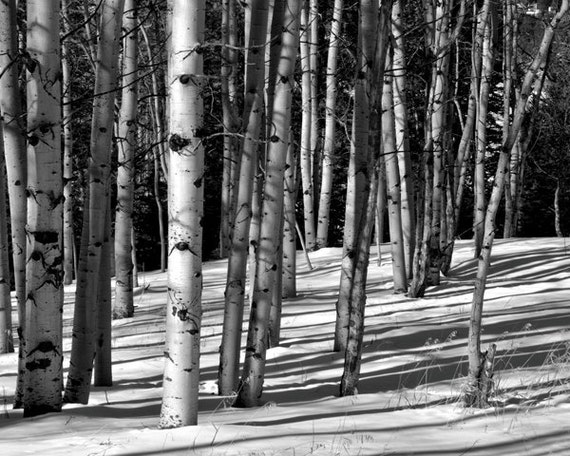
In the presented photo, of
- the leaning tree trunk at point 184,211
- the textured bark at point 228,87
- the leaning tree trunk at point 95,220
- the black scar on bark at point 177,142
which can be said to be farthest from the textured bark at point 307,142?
the black scar on bark at point 177,142

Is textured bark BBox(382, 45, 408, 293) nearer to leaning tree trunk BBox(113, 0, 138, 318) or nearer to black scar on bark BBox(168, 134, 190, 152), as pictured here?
leaning tree trunk BBox(113, 0, 138, 318)

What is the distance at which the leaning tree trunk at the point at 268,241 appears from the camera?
6469 mm

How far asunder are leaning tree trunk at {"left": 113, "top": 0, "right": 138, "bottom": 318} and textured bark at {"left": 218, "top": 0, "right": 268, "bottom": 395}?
3.89 m

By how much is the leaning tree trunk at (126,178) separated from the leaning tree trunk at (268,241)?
4.11 metres

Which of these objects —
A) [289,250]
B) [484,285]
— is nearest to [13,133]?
[484,285]

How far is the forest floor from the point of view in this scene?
470 centimetres

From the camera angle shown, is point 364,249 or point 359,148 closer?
point 364,249

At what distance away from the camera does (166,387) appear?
196 inches

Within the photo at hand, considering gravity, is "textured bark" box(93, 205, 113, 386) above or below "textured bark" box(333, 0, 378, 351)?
below

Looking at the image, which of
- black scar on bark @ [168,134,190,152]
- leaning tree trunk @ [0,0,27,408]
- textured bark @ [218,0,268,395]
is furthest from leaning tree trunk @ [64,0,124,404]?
black scar on bark @ [168,134,190,152]

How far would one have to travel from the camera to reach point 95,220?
6.72 metres

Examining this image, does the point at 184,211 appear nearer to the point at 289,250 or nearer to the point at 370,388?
the point at 370,388

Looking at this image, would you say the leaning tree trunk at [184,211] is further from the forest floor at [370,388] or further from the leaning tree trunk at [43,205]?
the leaning tree trunk at [43,205]

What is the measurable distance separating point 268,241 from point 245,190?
46 centimetres
